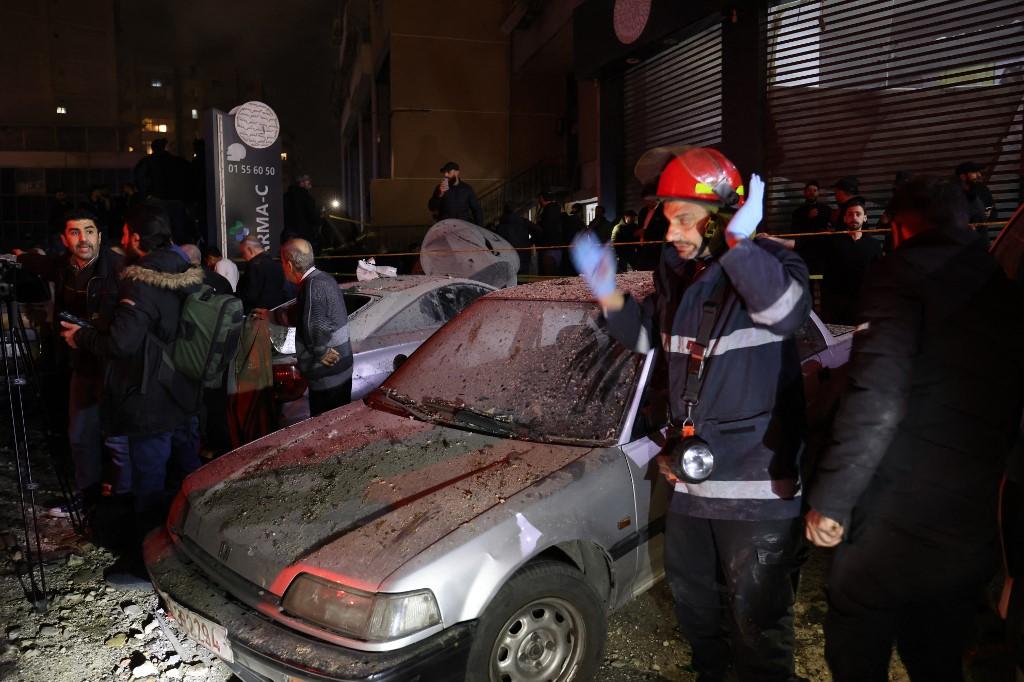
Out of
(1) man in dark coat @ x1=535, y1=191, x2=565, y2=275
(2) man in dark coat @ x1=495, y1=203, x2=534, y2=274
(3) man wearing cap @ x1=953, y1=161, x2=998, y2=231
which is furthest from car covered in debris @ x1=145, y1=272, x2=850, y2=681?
(1) man in dark coat @ x1=535, y1=191, x2=565, y2=275

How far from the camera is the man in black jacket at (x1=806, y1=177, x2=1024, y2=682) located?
6.07 feet

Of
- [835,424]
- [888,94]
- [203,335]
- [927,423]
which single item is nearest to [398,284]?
[203,335]

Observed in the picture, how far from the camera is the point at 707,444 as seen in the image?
224 centimetres

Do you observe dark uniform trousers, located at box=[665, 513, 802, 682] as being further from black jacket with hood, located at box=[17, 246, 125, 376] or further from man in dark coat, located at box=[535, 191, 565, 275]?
man in dark coat, located at box=[535, 191, 565, 275]

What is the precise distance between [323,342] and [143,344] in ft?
3.63

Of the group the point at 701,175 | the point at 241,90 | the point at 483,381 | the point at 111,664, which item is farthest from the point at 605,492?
the point at 241,90

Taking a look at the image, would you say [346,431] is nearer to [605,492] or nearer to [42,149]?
[605,492]

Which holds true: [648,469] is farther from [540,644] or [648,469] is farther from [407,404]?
[407,404]

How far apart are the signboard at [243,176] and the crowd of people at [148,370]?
3304 millimetres

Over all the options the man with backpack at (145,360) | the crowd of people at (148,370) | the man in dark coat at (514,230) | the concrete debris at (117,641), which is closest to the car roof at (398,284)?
the crowd of people at (148,370)

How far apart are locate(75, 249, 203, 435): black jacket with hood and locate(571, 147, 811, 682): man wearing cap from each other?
8.80 ft

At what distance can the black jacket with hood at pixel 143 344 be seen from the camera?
3578 mm

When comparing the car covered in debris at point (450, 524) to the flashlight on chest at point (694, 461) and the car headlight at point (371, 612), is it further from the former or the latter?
the flashlight on chest at point (694, 461)

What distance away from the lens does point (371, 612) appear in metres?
2.10
